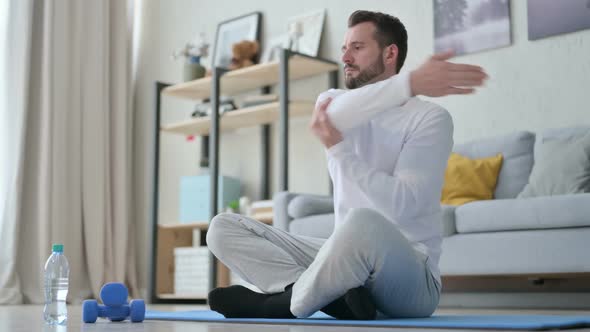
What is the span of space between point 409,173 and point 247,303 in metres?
0.50

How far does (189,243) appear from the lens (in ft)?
17.2

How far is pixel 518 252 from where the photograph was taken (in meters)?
3.05

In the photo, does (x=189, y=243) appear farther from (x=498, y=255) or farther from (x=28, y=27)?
(x=498, y=255)

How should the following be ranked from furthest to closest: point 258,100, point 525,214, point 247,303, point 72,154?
point 72,154
point 258,100
point 525,214
point 247,303

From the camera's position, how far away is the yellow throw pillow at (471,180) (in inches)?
144

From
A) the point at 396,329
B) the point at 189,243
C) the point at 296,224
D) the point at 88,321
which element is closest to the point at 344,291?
the point at 396,329

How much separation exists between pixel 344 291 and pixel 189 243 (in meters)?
3.57

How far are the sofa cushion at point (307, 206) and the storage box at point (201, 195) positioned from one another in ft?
3.84

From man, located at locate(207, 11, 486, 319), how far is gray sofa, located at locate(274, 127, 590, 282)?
111 cm

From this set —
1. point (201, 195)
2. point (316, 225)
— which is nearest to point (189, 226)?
point (201, 195)

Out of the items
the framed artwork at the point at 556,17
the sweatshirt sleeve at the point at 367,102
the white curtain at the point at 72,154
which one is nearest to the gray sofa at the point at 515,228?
the framed artwork at the point at 556,17

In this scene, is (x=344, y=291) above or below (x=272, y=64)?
below

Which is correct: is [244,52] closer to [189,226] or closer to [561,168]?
[189,226]

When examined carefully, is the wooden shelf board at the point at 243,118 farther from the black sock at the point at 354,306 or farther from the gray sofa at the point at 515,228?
the black sock at the point at 354,306
